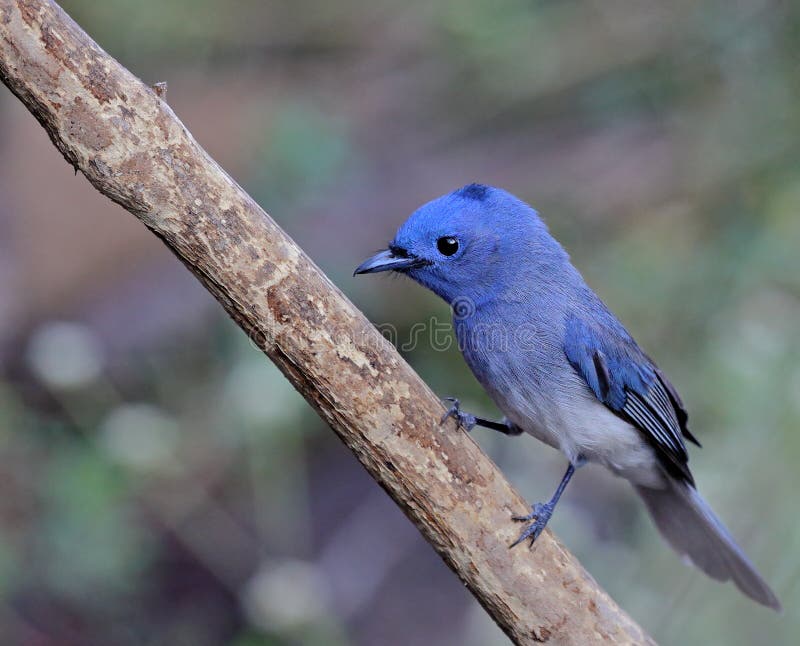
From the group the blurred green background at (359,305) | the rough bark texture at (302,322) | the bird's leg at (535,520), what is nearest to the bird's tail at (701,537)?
the blurred green background at (359,305)

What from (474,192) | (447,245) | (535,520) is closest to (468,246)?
(447,245)

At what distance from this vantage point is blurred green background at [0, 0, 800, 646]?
3598 mm

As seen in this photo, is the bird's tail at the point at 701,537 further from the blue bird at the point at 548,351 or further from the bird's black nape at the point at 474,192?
the bird's black nape at the point at 474,192

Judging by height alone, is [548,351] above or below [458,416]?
above

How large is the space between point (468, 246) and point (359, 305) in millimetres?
1482

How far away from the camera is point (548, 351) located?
10.4 feet

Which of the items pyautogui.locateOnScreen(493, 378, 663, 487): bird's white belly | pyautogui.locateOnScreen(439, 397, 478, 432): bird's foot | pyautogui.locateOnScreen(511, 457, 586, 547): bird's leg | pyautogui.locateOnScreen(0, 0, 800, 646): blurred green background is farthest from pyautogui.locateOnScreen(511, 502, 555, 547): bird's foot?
pyautogui.locateOnScreen(0, 0, 800, 646): blurred green background

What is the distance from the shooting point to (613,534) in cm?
462

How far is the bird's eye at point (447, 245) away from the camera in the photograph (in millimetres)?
3180

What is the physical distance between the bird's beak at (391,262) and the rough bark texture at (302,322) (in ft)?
2.20

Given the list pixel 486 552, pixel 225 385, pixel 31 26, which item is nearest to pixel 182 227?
pixel 31 26

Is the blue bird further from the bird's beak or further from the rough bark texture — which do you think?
the rough bark texture

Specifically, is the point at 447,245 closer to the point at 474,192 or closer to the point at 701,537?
the point at 474,192

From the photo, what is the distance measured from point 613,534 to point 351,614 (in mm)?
1307
